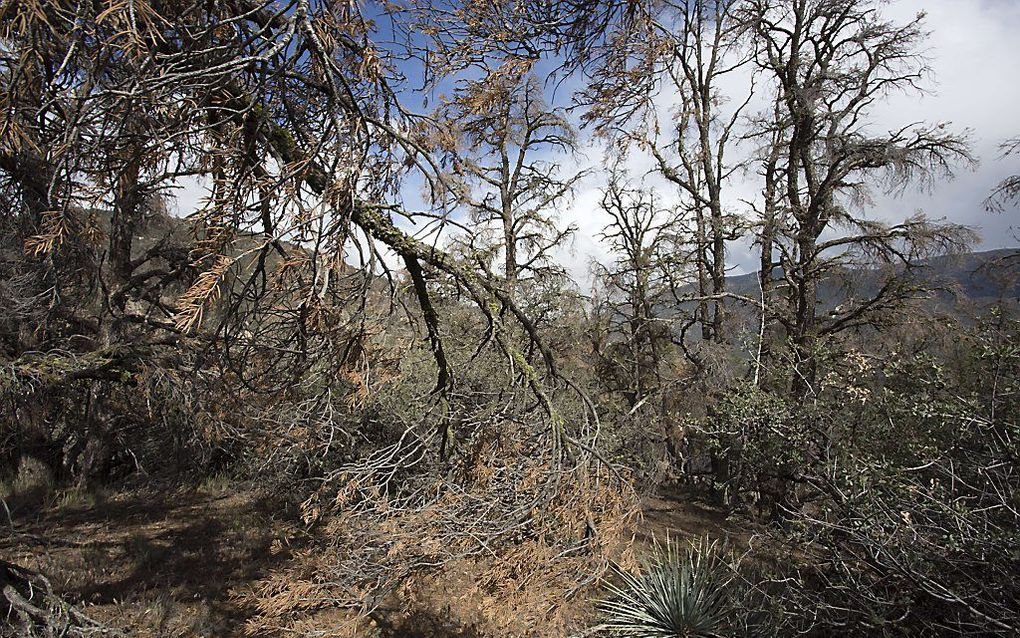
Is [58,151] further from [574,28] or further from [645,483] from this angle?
[645,483]

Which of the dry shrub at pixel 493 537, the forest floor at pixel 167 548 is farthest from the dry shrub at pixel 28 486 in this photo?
the dry shrub at pixel 493 537

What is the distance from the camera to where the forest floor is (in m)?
6.66

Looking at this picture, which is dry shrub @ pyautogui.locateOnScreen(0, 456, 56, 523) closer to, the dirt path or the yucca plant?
the dirt path

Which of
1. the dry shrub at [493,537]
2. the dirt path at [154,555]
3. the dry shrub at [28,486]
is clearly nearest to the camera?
the dry shrub at [493,537]

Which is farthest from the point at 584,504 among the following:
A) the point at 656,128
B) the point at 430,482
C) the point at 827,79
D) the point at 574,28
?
the point at 827,79

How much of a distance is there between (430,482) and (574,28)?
3040mm

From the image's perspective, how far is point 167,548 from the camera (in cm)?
895

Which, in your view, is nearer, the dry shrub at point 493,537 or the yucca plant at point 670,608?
the dry shrub at point 493,537

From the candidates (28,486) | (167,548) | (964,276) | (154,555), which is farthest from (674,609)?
(28,486)

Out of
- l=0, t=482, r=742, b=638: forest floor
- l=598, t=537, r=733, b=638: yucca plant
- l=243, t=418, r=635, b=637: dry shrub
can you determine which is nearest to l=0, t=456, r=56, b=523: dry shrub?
l=0, t=482, r=742, b=638: forest floor

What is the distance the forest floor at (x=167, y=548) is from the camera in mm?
6664

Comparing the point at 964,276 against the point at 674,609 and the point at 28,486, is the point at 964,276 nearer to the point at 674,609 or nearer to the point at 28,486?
the point at 674,609

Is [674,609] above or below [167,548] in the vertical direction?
above

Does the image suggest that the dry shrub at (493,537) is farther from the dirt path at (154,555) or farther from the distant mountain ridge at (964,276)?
the distant mountain ridge at (964,276)
